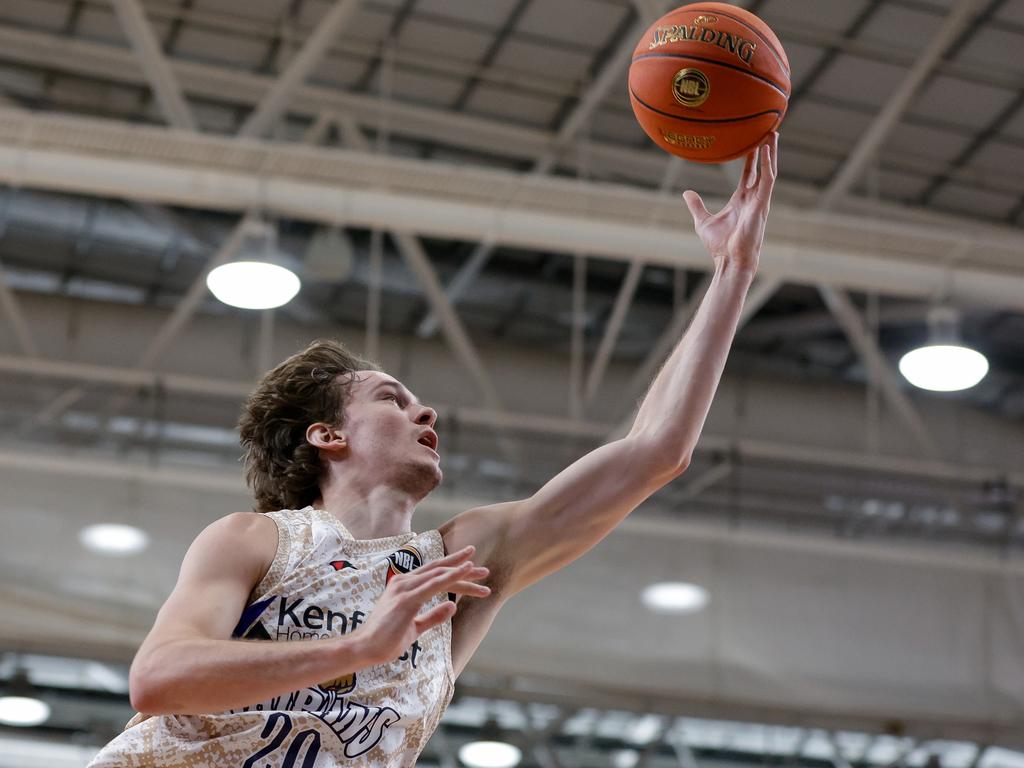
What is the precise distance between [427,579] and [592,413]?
1784 centimetres

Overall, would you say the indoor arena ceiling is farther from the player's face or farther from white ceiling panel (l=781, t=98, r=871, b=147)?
the player's face

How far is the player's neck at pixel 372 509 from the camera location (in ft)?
13.6

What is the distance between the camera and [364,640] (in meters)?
3.22

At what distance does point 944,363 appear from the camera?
1352 centimetres

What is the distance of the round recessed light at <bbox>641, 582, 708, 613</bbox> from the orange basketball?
36.5 feet

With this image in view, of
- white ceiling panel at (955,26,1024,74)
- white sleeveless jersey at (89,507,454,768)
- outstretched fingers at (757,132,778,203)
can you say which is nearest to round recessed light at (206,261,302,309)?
white ceiling panel at (955,26,1024,74)

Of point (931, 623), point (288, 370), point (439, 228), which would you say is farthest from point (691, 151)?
point (931, 623)

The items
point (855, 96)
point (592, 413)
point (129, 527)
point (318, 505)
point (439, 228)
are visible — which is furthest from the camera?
point (592, 413)

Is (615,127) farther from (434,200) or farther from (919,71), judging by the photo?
(434,200)

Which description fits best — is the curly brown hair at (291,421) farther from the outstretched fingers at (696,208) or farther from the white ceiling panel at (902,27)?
the white ceiling panel at (902,27)

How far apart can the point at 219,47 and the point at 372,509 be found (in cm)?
1369

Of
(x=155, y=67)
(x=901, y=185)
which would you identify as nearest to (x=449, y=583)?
(x=155, y=67)

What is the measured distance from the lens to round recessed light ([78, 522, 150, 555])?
1566 cm

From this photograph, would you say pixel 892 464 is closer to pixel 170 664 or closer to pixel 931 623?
pixel 931 623
